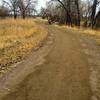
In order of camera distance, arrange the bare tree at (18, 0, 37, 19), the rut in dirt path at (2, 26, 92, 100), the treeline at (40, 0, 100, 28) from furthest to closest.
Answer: the bare tree at (18, 0, 37, 19) < the treeline at (40, 0, 100, 28) < the rut in dirt path at (2, 26, 92, 100)

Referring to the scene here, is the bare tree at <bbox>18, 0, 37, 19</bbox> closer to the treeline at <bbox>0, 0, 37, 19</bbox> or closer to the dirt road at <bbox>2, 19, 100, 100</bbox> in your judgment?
the treeline at <bbox>0, 0, 37, 19</bbox>

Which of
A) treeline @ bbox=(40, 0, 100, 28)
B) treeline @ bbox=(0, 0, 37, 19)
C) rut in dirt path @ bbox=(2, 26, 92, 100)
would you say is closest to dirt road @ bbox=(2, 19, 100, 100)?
rut in dirt path @ bbox=(2, 26, 92, 100)

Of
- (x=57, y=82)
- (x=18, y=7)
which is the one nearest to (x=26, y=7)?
(x=18, y=7)

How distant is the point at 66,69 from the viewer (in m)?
8.91

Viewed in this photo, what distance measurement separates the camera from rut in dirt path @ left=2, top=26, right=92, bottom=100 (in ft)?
20.6

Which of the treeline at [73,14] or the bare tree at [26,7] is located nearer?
the treeline at [73,14]

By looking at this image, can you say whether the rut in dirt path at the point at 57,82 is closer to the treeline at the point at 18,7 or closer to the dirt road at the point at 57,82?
the dirt road at the point at 57,82

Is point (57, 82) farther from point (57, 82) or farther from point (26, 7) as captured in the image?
point (26, 7)

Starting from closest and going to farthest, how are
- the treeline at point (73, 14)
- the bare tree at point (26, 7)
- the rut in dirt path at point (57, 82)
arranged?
the rut in dirt path at point (57, 82) < the treeline at point (73, 14) < the bare tree at point (26, 7)

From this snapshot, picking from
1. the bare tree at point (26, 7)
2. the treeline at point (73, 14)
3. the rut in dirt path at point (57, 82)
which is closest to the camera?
the rut in dirt path at point (57, 82)

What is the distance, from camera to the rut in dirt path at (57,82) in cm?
628

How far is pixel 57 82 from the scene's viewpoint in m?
7.35

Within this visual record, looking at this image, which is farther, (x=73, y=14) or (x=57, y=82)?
(x=73, y=14)

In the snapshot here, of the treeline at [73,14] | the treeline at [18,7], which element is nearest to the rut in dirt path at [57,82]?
the treeline at [73,14]
